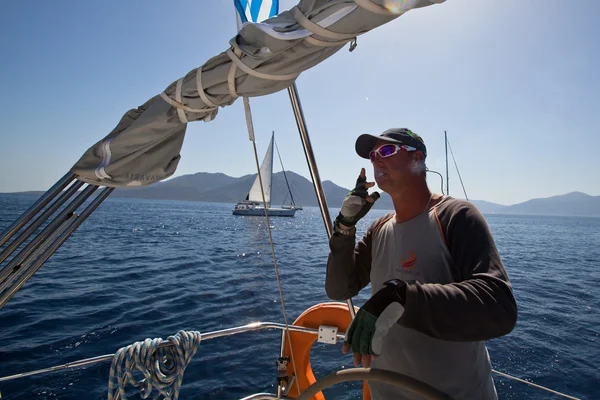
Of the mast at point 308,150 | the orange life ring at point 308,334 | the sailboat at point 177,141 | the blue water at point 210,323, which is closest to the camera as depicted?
the sailboat at point 177,141

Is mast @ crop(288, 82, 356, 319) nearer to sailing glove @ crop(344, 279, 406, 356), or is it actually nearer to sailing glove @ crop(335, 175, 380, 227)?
sailing glove @ crop(335, 175, 380, 227)

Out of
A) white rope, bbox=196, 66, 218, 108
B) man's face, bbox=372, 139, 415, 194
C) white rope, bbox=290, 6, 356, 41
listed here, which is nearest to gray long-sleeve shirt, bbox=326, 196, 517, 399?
man's face, bbox=372, 139, 415, 194

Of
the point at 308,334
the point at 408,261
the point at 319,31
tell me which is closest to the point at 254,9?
the point at 319,31

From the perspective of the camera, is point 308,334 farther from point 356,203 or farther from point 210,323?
point 210,323

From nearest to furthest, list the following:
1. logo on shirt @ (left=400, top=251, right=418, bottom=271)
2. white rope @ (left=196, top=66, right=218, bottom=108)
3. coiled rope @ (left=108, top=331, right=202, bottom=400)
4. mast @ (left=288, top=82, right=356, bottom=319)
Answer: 1. logo on shirt @ (left=400, top=251, right=418, bottom=271)
2. white rope @ (left=196, top=66, right=218, bottom=108)
3. mast @ (left=288, top=82, right=356, bottom=319)
4. coiled rope @ (left=108, top=331, right=202, bottom=400)

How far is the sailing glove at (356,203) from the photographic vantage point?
1604mm

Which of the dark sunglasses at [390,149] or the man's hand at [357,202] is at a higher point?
the dark sunglasses at [390,149]

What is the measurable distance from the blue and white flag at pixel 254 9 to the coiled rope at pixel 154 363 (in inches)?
90.0

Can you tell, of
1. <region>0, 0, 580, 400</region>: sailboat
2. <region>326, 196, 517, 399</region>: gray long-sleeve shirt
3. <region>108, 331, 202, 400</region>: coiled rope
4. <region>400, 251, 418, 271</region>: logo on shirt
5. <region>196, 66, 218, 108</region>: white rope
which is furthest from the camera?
<region>108, 331, 202, 400</region>: coiled rope

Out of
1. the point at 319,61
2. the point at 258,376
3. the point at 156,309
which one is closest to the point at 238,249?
the point at 156,309

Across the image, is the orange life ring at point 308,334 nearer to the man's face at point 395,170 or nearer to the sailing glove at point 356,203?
the sailing glove at point 356,203

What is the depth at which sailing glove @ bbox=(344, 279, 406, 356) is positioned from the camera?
42.5 inches

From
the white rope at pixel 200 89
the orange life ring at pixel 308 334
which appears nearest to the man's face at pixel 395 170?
the white rope at pixel 200 89

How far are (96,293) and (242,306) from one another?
4457 mm
